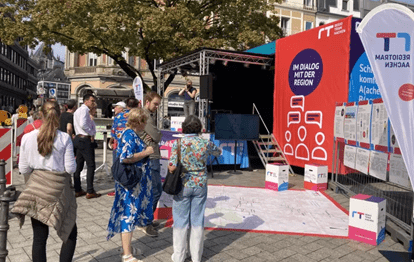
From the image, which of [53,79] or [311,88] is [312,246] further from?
[53,79]

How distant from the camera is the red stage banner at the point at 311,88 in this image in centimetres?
877

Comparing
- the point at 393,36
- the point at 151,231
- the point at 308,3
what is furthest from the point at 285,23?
the point at 151,231

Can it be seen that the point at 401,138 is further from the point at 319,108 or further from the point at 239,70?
the point at 239,70

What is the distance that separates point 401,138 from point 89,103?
5010 millimetres

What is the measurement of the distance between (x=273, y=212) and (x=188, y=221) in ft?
8.78

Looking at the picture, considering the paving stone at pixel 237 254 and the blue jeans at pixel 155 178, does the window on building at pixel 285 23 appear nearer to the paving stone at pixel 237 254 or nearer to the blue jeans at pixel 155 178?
the blue jeans at pixel 155 178

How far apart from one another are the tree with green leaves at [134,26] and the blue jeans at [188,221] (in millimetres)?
12604

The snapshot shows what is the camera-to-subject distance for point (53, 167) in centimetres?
300

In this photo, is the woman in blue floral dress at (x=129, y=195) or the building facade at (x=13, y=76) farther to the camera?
the building facade at (x=13, y=76)

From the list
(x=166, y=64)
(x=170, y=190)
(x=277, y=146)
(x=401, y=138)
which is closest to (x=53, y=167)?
(x=170, y=190)

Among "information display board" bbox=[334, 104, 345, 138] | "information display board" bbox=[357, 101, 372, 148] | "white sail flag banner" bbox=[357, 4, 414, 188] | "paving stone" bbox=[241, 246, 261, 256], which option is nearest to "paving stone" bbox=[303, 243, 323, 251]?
"paving stone" bbox=[241, 246, 261, 256]

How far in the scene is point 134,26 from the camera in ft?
50.9

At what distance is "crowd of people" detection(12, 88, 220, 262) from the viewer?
2.97 m

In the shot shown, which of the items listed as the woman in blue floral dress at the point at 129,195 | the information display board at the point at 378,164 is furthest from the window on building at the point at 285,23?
the woman in blue floral dress at the point at 129,195
